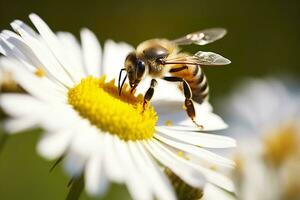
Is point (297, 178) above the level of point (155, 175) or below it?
below

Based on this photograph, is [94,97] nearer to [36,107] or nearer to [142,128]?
[142,128]

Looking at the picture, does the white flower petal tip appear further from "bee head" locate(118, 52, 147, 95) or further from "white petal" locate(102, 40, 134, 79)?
"white petal" locate(102, 40, 134, 79)

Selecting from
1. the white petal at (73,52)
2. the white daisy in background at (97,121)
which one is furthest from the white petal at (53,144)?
the white petal at (73,52)

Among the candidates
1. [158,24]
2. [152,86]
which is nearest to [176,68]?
[152,86]

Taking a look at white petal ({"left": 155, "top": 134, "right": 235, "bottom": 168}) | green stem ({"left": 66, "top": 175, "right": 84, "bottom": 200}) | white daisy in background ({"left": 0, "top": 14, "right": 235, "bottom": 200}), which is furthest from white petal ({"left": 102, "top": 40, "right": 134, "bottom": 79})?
green stem ({"left": 66, "top": 175, "right": 84, "bottom": 200})

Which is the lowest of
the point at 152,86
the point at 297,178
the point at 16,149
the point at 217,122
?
the point at 16,149

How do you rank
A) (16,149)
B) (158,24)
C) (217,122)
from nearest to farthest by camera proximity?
1. (217,122)
2. (16,149)
3. (158,24)

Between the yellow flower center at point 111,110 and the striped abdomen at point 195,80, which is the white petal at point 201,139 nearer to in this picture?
the yellow flower center at point 111,110
